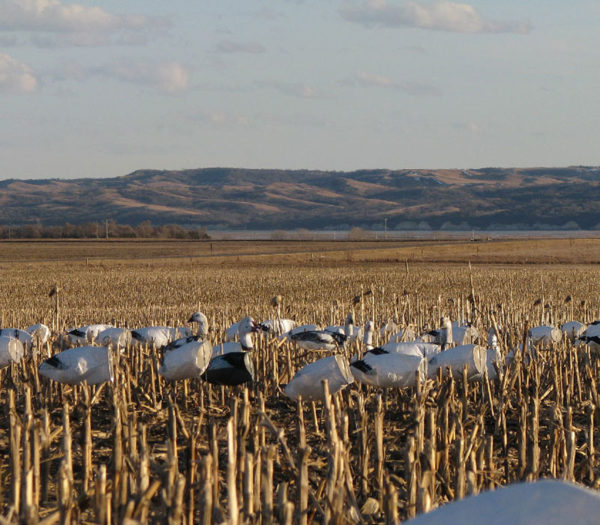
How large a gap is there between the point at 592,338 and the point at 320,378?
409 centimetres

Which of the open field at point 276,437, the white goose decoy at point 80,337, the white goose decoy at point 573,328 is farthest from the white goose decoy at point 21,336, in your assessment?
the white goose decoy at point 573,328

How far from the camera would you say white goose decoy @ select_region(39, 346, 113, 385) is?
7750 millimetres

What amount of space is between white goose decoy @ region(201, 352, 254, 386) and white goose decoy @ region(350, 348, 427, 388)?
102 cm

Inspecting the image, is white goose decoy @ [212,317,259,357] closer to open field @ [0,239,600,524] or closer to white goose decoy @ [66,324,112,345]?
open field @ [0,239,600,524]

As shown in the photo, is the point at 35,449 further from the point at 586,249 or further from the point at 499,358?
the point at 586,249

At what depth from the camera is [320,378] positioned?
23.2 ft

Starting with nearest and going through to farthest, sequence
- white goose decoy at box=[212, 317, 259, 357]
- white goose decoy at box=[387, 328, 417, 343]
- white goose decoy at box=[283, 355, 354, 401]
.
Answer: white goose decoy at box=[283, 355, 354, 401], white goose decoy at box=[212, 317, 259, 357], white goose decoy at box=[387, 328, 417, 343]

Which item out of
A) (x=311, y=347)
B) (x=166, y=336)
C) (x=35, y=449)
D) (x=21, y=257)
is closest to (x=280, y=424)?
(x=311, y=347)

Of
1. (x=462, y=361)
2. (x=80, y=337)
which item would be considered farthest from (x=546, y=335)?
(x=80, y=337)

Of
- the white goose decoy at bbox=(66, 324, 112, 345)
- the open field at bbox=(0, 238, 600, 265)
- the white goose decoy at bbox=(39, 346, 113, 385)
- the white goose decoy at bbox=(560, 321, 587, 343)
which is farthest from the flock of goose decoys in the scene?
the open field at bbox=(0, 238, 600, 265)

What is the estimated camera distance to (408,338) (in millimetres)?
11203

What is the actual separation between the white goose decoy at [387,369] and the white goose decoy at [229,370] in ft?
3.35

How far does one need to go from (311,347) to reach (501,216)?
185607 millimetres

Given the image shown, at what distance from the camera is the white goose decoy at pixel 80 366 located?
775cm
